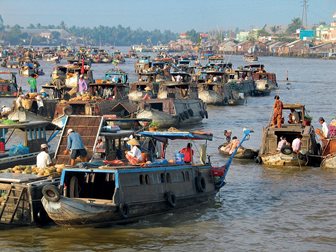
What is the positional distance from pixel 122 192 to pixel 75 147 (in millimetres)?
2423

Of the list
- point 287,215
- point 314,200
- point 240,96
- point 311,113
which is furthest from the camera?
point 240,96

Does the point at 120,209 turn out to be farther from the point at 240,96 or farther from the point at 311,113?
the point at 240,96

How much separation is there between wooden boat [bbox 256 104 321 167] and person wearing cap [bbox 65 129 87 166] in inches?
400

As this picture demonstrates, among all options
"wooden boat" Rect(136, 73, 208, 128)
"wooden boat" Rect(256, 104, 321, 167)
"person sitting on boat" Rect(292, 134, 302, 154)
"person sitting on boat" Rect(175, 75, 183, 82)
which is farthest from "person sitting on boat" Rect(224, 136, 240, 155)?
"person sitting on boat" Rect(175, 75, 183, 82)

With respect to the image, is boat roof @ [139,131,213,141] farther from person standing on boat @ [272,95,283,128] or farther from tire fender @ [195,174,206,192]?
person standing on boat @ [272,95,283,128]

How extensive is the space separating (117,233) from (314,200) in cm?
739

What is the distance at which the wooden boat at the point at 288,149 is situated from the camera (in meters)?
30.2

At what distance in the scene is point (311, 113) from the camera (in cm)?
5391

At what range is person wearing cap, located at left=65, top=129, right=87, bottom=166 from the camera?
2195 centimetres

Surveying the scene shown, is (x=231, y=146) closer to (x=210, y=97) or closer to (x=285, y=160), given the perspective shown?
(x=285, y=160)

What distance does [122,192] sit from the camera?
A: 2014cm

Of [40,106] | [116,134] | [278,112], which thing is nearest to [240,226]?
[116,134]

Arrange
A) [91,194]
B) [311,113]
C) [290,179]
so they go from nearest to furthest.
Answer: [91,194] < [290,179] < [311,113]

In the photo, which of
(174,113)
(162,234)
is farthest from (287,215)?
Answer: (174,113)
